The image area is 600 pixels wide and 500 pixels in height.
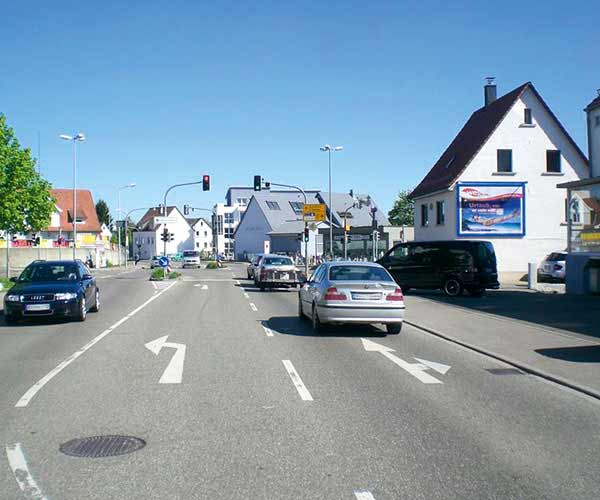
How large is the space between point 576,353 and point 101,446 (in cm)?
840

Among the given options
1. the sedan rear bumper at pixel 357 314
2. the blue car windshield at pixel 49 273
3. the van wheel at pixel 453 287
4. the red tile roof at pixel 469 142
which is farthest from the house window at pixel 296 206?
the sedan rear bumper at pixel 357 314

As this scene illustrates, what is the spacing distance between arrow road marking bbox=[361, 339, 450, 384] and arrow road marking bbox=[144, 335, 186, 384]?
321 cm

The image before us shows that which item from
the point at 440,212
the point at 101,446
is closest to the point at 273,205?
the point at 440,212

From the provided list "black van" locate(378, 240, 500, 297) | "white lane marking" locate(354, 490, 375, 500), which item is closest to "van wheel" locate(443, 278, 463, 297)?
"black van" locate(378, 240, 500, 297)

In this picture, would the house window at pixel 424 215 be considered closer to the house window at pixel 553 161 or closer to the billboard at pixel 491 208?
the billboard at pixel 491 208

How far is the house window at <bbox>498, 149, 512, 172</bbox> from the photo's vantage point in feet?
128

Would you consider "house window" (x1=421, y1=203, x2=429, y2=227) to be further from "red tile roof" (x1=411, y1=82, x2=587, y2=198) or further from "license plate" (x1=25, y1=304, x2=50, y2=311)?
"license plate" (x1=25, y1=304, x2=50, y2=311)

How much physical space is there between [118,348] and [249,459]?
7222mm

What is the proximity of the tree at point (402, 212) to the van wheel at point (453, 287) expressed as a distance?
8169 cm

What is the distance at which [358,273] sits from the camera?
14805mm

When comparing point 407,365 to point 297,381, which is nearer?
point 297,381

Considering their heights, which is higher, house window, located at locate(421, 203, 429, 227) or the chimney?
the chimney

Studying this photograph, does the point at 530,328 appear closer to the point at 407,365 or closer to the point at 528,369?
the point at 528,369

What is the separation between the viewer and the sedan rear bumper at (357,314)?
45.1 feet
